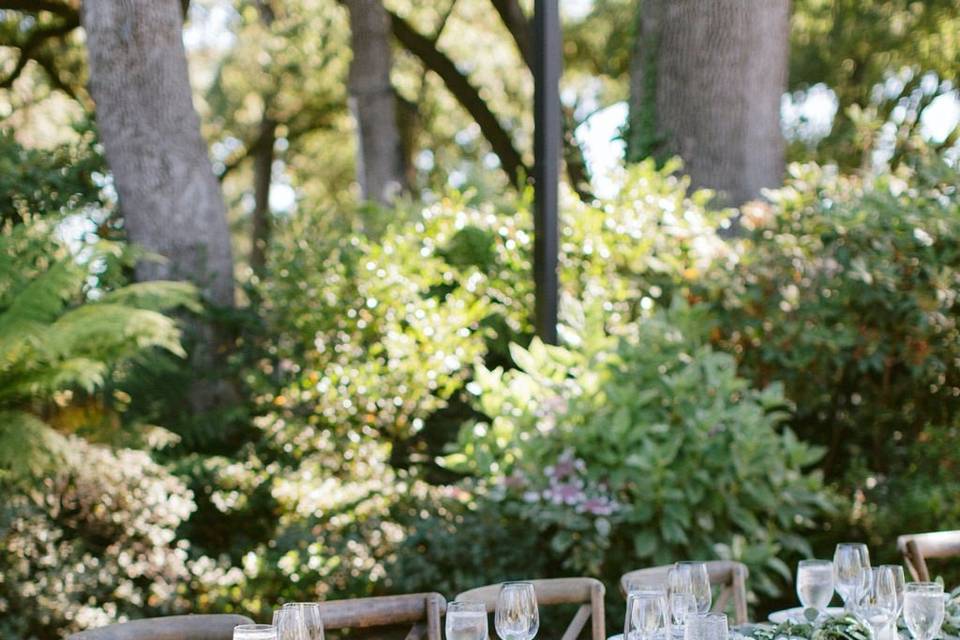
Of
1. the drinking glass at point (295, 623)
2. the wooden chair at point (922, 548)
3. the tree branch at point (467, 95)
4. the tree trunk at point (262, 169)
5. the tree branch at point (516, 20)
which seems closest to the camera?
the drinking glass at point (295, 623)

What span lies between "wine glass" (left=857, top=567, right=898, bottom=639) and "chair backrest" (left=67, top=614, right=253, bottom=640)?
1.52m

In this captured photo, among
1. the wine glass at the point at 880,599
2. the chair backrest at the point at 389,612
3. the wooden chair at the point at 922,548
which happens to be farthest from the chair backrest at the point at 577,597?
the wooden chair at the point at 922,548

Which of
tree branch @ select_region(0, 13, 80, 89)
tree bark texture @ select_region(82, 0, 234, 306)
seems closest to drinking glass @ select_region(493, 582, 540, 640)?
tree bark texture @ select_region(82, 0, 234, 306)

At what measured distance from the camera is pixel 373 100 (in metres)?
10.9

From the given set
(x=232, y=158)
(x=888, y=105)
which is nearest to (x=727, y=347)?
(x=888, y=105)

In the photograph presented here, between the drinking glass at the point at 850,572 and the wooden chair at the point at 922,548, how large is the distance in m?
1.03

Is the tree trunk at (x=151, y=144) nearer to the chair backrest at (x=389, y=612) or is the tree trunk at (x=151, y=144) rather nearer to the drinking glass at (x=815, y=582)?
the chair backrest at (x=389, y=612)

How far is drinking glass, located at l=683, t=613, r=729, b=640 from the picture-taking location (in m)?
2.45

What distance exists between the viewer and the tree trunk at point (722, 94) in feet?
28.1

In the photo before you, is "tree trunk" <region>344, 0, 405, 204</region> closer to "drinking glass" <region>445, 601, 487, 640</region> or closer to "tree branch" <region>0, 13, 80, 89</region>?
"tree branch" <region>0, 13, 80, 89</region>

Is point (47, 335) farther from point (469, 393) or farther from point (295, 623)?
point (295, 623)

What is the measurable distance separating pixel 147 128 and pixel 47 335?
259 cm

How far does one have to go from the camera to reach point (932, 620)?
2756 millimetres

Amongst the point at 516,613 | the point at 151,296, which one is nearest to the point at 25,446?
the point at 151,296
